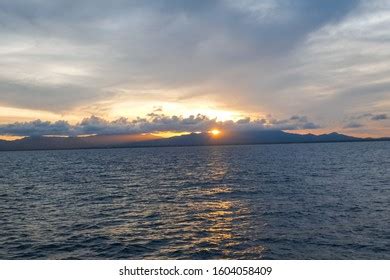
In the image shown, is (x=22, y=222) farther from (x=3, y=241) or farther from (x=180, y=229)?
(x=180, y=229)

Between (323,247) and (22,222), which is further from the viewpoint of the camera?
(22,222)

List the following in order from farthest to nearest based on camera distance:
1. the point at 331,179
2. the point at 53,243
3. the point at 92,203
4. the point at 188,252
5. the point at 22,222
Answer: the point at 331,179 < the point at 92,203 < the point at 22,222 < the point at 53,243 < the point at 188,252

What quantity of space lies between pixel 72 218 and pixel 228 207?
21446 millimetres

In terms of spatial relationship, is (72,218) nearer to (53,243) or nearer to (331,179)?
(53,243)

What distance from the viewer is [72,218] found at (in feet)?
151

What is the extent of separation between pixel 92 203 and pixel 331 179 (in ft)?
173

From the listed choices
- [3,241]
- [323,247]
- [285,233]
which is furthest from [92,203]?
[323,247]

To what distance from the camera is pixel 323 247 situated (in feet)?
106
